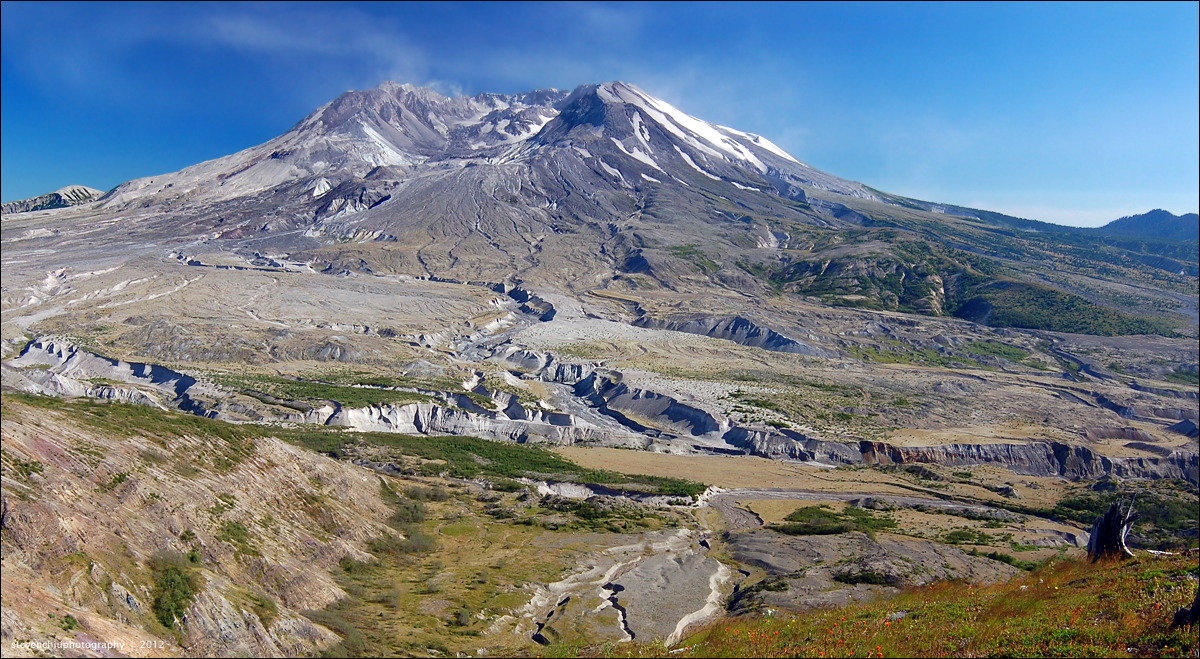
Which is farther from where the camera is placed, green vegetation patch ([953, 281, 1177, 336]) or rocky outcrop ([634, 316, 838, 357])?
green vegetation patch ([953, 281, 1177, 336])

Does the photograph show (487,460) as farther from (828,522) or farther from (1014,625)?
(1014,625)

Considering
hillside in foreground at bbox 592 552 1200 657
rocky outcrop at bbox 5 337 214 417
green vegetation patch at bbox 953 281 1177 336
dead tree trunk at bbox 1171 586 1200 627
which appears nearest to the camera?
dead tree trunk at bbox 1171 586 1200 627

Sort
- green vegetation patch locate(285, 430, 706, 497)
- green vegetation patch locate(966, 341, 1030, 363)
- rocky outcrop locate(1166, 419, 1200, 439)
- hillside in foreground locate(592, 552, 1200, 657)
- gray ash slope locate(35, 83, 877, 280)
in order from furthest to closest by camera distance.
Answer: gray ash slope locate(35, 83, 877, 280) < green vegetation patch locate(966, 341, 1030, 363) < rocky outcrop locate(1166, 419, 1200, 439) < green vegetation patch locate(285, 430, 706, 497) < hillside in foreground locate(592, 552, 1200, 657)

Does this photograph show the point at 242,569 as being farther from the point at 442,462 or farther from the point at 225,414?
the point at 225,414

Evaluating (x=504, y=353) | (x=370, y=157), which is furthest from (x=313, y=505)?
(x=370, y=157)

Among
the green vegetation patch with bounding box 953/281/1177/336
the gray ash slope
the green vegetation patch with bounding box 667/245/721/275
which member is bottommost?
the green vegetation patch with bounding box 953/281/1177/336

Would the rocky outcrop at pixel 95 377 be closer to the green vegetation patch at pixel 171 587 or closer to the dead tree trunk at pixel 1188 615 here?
the green vegetation patch at pixel 171 587

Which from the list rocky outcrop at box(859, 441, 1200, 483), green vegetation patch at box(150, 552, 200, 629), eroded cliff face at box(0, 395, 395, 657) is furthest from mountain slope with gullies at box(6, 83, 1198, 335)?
green vegetation patch at box(150, 552, 200, 629)

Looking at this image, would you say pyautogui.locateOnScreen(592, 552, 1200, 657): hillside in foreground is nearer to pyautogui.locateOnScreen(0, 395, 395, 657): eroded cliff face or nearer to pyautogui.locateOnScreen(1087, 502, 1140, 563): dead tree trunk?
pyautogui.locateOnScreen(1087, 502, 1140, 563): dead tree trunk
